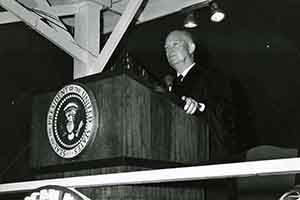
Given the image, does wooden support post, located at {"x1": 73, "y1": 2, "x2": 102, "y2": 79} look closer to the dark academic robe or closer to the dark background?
the dark background

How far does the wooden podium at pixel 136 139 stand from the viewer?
7.13ft

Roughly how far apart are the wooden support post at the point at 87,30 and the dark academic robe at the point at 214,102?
2.86 feet

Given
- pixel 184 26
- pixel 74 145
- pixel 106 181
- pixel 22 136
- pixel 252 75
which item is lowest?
pixel 106 181

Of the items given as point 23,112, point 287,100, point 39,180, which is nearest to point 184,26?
point 287,100

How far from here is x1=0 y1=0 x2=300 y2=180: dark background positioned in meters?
3.75

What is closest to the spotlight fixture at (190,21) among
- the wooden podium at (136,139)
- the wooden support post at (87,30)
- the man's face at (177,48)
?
the wooden support post at (87,30)

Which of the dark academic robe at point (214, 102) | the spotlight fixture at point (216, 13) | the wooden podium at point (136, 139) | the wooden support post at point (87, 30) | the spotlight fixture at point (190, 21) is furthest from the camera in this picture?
the spotlight fixture at point (190, 21)

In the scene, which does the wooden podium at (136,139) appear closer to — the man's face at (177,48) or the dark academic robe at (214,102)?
the dark academic robe at (214,102)

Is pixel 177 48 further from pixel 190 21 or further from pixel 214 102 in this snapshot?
pixel 190 21

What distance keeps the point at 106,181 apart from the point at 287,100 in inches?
73.9

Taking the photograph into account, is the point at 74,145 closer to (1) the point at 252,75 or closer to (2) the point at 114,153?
(2) the point at 114,153

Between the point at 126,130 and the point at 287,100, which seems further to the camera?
the point at 287,100

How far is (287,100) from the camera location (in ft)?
12.2

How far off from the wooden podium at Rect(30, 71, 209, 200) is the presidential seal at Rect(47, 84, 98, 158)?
2cm
